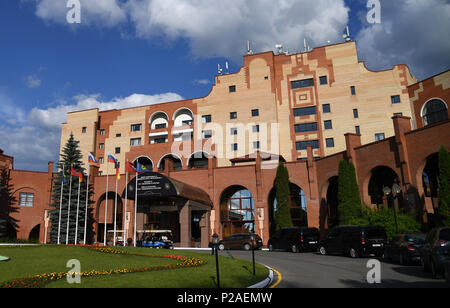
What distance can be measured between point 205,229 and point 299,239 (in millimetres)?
14669

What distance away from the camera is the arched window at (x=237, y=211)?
40938 mm

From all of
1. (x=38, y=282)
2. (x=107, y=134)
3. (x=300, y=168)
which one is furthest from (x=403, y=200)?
(x=107, y=134)

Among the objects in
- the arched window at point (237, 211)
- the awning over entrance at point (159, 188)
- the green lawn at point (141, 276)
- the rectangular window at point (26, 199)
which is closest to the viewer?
the green lawn at point (141, 276)

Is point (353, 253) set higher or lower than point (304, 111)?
lower

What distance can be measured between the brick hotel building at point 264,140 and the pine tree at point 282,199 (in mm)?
1703

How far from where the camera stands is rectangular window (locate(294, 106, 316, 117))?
161 feet

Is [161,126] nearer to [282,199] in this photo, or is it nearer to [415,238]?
[282,199]

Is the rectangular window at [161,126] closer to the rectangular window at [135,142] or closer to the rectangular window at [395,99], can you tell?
the rectangular window at [135,142]

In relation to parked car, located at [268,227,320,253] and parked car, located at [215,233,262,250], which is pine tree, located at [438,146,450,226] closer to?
parked car, located at [268,227,320,253]

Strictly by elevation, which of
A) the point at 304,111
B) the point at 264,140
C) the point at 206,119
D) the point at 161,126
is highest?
the point at 161,126

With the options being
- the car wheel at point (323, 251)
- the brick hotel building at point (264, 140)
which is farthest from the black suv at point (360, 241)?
the brick hotel building at point (264, 140)

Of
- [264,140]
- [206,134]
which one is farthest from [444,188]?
[206,134]

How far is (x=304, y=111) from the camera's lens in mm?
49375

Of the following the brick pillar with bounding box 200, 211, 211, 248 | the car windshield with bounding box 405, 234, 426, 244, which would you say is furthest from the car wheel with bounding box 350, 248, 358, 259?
the brick pillar with bounding box 200, 211, 211, 248
